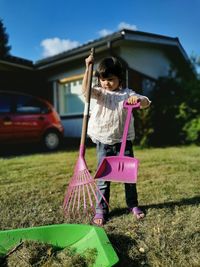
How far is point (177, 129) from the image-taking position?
31.7ft

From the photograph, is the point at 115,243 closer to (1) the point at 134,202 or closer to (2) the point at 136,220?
(2) the point at 136,220

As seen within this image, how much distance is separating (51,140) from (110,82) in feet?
20.9

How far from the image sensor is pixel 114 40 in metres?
9.23

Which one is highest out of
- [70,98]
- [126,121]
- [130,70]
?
[130,70]

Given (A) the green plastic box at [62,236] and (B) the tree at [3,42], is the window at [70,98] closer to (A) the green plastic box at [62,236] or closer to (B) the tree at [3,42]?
(A) the green plastic box at [62,236]

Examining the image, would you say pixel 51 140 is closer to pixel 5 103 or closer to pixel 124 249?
pixel 5 103

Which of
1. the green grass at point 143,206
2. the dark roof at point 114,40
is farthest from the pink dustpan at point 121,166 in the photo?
the dark roof at point 114,40

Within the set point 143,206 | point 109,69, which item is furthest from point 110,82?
point 143,206

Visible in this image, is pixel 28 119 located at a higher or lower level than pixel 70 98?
lower

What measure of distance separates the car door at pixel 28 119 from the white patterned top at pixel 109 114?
5.78 m

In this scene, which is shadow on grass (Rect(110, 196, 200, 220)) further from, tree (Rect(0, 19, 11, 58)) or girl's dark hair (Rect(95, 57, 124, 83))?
tree (Rect(0, 19, 11, 58))

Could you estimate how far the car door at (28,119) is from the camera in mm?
8683

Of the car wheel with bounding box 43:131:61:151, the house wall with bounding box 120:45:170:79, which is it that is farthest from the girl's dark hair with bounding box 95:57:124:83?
the house wall with bounding box 120:45:170:79

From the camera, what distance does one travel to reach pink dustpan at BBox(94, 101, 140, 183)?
290 cm
